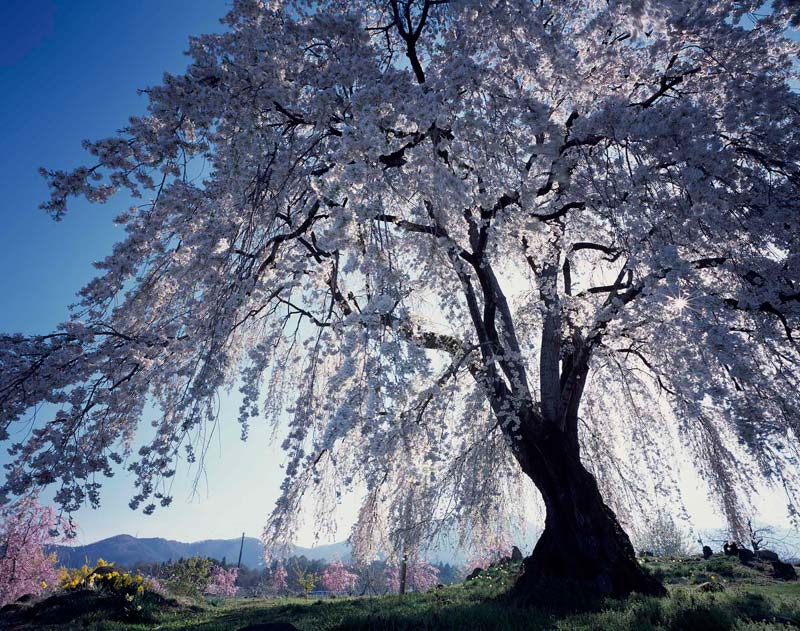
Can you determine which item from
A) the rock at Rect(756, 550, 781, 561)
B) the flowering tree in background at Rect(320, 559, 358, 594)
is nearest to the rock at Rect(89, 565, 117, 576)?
the rock at Rect(756, 550, 781, 561)

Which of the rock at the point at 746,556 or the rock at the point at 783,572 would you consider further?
the rock at the point at 746,556

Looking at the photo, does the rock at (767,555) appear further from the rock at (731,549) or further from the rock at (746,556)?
the rock at (731,549)

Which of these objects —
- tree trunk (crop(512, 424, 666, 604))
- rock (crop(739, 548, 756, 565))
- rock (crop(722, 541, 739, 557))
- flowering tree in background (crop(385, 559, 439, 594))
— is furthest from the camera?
flowering tree in background (crop(385, 559, 439, 594))

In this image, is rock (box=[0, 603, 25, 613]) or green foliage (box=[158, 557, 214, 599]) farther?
green foliage (box=[158, 557, 214, 599])

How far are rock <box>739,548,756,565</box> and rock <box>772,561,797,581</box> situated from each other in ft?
4.01

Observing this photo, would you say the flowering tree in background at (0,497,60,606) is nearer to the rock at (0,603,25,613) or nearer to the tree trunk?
the rock at (0,603,25,613)

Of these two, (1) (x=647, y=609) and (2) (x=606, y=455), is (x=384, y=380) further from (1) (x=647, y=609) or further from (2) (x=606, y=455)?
(2) (x=606, y=455)

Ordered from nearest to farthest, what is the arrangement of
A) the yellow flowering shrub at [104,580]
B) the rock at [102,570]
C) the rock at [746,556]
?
the yellow flowering shrub at [104,580] → the rock at [102,570] → the rock at [746,556]

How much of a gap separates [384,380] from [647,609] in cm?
437

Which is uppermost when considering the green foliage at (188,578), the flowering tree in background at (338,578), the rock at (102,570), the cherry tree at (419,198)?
the cherry tree at (419,198)

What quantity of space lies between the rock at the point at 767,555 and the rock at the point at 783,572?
1.26 m

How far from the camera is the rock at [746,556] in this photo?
12.7 m

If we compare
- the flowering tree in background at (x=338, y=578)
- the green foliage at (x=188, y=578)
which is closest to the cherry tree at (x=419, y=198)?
the green foliage at (x=188, y=578)

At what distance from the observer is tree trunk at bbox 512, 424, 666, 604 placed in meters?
6.86
